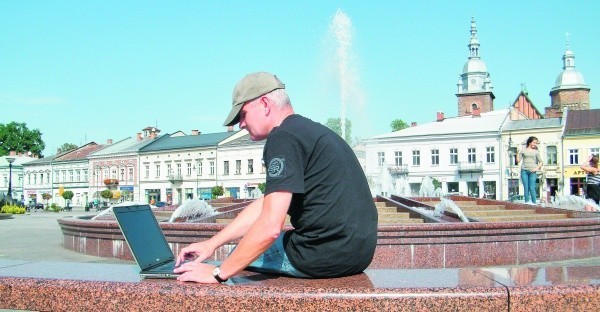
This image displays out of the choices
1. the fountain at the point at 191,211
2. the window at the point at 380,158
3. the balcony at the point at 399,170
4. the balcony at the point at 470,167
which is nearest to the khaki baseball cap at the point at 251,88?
the fountain at the point at 191,211

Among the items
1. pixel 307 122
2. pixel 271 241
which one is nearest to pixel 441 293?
pixel 271 241

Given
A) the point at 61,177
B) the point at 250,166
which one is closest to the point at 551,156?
the point at 250,166

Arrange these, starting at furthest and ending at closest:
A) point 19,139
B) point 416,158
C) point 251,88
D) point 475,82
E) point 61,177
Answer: point 19,139 → point 475,82 → point 61,177 → point 416,158 → point 251,88

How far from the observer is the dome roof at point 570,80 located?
306 feet

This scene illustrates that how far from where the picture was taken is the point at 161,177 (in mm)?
69562

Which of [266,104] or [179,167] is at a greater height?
[179,167]

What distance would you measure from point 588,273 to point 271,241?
151 cm

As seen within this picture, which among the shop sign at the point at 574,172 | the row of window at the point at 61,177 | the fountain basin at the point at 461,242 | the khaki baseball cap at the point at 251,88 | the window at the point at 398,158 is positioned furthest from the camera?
the row of window at the point at 61,177

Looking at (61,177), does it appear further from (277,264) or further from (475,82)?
(277,264)

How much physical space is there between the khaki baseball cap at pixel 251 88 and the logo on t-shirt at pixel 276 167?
364 millimetres

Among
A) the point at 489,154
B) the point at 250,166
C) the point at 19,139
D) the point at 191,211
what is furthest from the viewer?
the point at 19,139

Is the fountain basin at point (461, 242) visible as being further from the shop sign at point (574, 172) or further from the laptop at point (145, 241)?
the shop sign at point (574, 172)

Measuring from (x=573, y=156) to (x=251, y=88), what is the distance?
174ft

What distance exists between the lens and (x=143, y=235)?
10.9 feet
